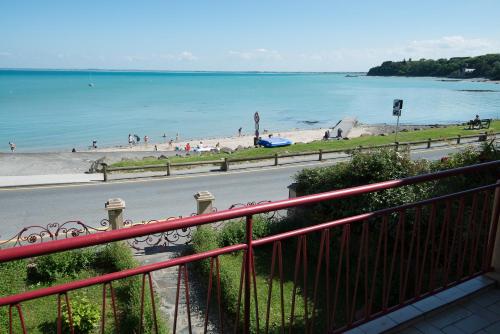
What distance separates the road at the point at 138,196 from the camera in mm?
14203

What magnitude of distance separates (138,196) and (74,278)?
27.2 feet

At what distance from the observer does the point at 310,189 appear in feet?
34.4

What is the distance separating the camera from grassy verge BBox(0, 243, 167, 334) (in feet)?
22.2

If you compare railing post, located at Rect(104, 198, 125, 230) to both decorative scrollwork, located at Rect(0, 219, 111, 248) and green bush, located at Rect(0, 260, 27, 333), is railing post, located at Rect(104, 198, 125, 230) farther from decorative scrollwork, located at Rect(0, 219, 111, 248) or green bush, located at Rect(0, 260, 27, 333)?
green bush, located at Rect(0, 260, 27, 333)

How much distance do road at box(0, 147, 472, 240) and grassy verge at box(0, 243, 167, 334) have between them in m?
4.67

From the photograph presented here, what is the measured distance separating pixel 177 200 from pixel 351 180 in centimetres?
874

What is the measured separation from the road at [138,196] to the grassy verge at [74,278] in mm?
4665

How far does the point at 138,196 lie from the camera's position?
16734 millimetres

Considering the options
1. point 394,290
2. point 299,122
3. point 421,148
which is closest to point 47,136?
point 299,122

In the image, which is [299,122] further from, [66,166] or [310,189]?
[310,189]

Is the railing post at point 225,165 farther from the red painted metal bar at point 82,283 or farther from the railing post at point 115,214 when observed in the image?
the red painted metal bar at point 82,283

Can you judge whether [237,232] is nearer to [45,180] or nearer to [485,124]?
[45,180]

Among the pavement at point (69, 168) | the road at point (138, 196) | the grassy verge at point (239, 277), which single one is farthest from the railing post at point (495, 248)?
the pavement at point (69, 168)

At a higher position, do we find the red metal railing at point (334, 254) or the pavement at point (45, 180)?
the red metal railing at point (334, 254)
